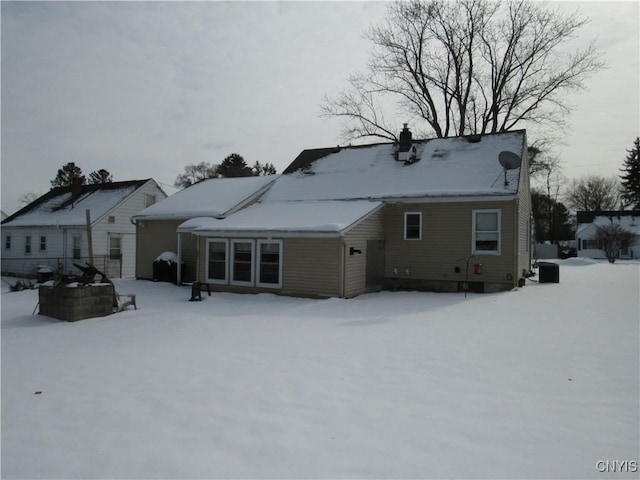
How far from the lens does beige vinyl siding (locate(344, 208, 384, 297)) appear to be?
13.7 metres

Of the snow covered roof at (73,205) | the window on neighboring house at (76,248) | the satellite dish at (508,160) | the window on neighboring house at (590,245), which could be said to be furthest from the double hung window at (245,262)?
the window on neighboring house at (590,245)

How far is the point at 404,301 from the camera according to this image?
43.9ft

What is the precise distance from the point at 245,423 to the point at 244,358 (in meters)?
2.49

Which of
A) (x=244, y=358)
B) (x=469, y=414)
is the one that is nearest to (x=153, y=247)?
(x=244, y=358)

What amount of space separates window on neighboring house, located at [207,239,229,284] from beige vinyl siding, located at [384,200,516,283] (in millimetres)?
5881

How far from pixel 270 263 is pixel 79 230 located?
52.9 feet

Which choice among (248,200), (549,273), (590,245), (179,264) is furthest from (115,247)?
(590,245)

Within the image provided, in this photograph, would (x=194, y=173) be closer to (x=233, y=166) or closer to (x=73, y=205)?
(x=233, y=166)

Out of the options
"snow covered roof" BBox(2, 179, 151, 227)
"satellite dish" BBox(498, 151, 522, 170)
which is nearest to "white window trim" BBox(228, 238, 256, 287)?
"satellite dish" BBox(498, 151, 522, 170)

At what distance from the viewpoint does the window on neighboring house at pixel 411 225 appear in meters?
16.2

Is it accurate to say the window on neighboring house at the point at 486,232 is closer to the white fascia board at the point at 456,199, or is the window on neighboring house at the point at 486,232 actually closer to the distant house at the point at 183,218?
the white fascia board at the point at 456,199

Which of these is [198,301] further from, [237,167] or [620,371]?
[237,167]

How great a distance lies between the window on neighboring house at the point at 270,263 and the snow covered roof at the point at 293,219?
0.54 m

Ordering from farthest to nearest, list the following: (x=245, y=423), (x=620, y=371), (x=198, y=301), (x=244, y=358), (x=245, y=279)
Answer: (x=245, y=279) < (x=198, y=301) < (x=244, y=358) < (x=620, y=371) < (x=245, y=423)
